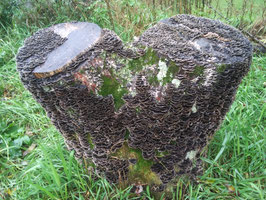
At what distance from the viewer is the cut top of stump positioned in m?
1.58

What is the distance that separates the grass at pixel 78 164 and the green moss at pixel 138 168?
0.11 meters

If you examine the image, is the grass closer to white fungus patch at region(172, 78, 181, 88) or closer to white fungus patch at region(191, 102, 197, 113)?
white fungus patch at region(191, 102, 197, 113)

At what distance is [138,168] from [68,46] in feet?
3.76

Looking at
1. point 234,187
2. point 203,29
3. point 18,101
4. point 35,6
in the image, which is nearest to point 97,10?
point 35,6

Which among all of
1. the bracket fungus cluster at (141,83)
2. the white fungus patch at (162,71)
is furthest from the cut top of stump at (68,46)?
the white fungus patch at (162,71)

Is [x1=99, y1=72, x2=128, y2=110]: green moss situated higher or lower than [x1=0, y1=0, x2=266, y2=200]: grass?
higher

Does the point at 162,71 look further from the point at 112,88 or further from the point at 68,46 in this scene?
the point at 68,46

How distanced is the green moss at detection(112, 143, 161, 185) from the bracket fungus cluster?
0.4 inches

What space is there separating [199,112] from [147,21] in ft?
11.4

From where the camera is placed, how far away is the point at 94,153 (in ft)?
6.42

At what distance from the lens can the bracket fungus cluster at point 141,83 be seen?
5.11 ft

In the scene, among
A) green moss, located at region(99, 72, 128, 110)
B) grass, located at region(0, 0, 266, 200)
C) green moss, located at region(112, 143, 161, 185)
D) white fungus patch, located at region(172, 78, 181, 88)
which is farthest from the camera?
grass, located at region(0, 0, 266, 200)

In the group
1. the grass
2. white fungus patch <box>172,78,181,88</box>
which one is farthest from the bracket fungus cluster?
the grass

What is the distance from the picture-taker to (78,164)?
2303mm
